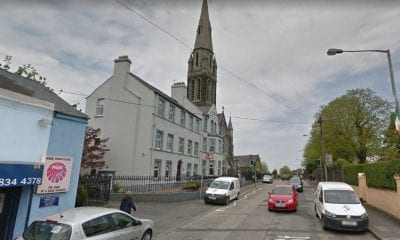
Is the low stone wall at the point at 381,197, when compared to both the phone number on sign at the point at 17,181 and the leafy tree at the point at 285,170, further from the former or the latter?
the leafy tree at the point at 285,170

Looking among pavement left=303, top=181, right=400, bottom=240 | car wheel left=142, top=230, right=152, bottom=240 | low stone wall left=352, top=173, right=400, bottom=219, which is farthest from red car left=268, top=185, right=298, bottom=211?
car wheel left=142, top=230, right=152, bottom=240

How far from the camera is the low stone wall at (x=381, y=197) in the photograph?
1417cm

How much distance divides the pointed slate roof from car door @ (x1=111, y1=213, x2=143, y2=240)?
194 feet

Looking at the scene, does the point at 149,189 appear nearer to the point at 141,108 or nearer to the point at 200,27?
the point at 141,108

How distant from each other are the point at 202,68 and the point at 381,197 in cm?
5136

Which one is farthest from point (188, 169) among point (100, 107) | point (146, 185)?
point (146, 185)

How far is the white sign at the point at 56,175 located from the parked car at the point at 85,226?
3.29 metres

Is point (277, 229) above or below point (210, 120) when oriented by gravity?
below

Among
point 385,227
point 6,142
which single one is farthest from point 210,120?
point 6,142

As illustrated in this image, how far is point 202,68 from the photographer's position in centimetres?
6475

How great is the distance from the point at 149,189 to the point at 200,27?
162ft

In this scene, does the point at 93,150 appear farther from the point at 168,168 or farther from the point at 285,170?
the point at 285,170

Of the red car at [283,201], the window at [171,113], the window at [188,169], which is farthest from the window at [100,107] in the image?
the red car at [283,201]

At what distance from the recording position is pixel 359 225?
452 inches
